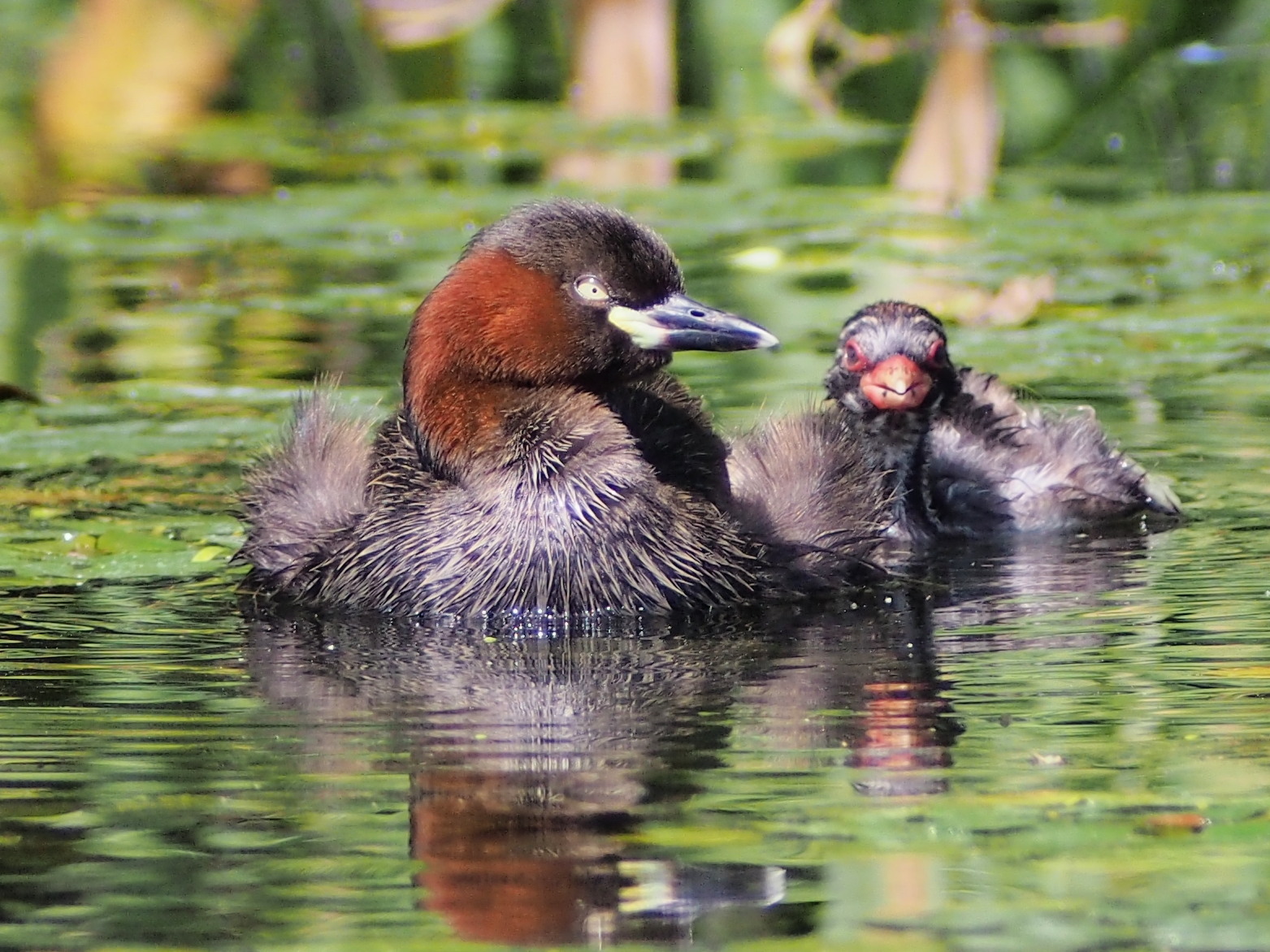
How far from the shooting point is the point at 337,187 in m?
13.9

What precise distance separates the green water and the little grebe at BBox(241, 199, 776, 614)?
0.17 meters

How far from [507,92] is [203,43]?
2.86 meters

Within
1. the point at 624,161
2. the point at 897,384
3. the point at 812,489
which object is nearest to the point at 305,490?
the point at 812,489

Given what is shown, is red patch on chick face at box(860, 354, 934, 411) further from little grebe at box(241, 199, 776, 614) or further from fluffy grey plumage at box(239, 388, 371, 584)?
fluffy grey plumage at box(239, 388, 371, 584)

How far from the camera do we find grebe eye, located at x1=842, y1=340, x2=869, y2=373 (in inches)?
309

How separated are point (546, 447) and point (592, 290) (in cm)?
45

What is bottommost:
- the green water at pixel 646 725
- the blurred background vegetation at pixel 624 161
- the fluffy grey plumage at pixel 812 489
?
the green water at pixel 646 725

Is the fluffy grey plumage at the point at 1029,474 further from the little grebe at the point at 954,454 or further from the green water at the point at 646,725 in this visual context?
the green water at the point at 646,725

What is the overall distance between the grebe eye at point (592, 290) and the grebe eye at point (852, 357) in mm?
1895

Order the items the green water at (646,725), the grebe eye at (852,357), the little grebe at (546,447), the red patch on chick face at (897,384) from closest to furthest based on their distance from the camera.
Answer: the green water at (646,725)
the little grebe at (546,447)
the red patch on chick face at (897,384)
the grebe eye at (852,357)

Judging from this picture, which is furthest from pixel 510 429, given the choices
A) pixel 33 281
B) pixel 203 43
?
pixel 203 43

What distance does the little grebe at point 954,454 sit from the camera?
764cm

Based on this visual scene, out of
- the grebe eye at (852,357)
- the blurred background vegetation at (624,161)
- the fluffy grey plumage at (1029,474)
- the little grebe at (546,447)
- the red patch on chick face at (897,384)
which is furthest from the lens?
the blurred background vegetation at (624,161)

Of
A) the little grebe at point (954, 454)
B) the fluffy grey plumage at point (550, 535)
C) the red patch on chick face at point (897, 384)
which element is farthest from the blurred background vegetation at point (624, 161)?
the fluffy grey plumage at point (550, 535)
